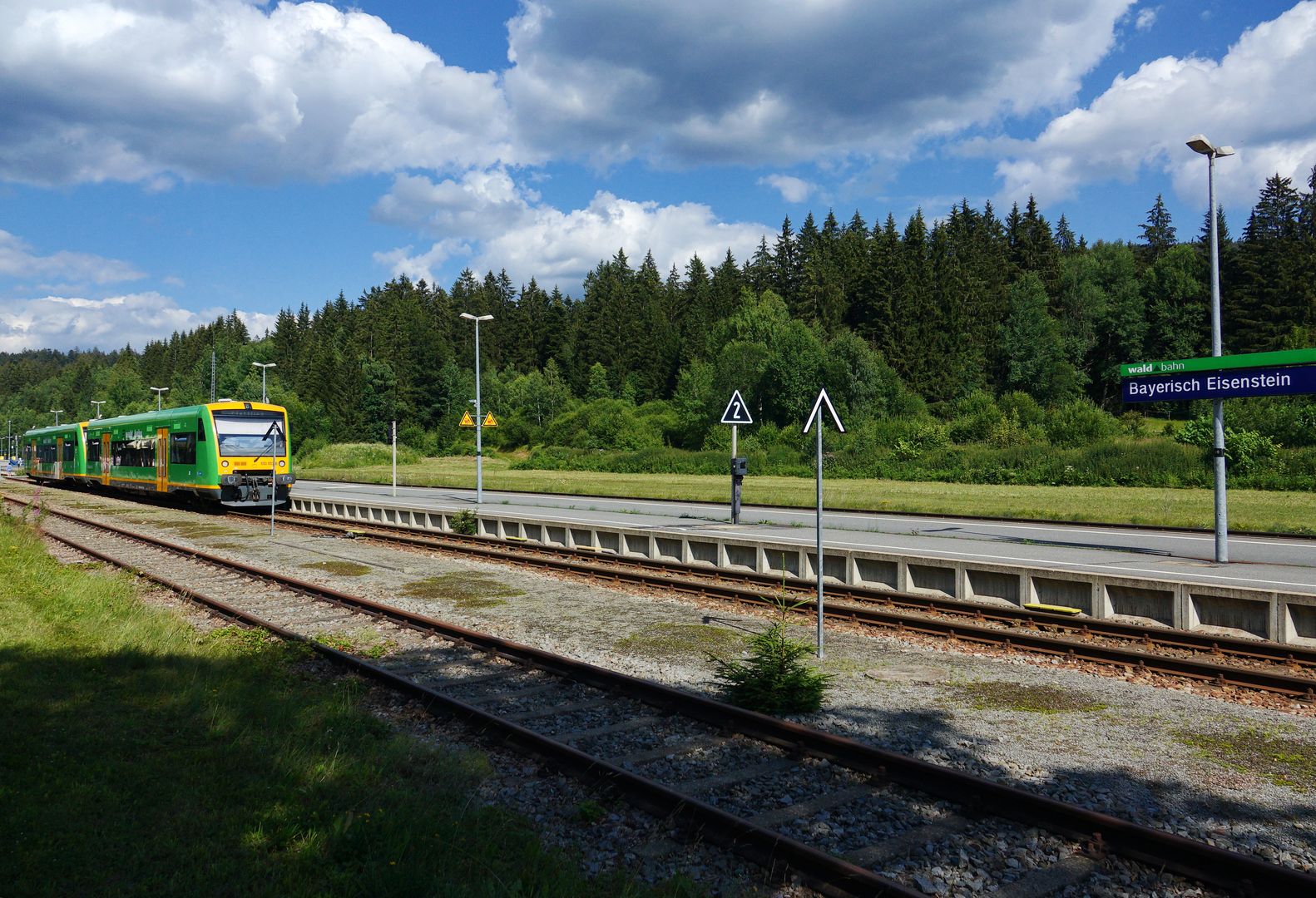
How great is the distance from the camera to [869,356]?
6406cm

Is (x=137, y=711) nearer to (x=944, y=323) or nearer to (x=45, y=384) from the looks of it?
(x=944, y=323)

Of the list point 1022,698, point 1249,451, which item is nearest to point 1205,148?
point 1022,698

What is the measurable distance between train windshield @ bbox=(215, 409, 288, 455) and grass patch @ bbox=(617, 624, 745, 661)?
2038 centimetres

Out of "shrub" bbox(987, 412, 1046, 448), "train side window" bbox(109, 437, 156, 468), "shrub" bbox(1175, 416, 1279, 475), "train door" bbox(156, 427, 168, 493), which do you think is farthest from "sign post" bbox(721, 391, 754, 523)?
"shrub" bbox(987, 412, 1046, 448)

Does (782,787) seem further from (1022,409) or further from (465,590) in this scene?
(1022,409)

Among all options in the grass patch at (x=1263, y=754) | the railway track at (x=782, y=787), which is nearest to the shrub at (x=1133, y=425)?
the grass patch at (x=1263, y=754)

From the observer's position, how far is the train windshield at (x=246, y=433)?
2909 centimetres

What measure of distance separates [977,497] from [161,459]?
97.1ft

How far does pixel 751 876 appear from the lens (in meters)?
5.23

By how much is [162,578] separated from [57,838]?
1246cm

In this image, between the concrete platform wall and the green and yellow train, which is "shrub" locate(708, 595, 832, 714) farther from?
the green and yellow train

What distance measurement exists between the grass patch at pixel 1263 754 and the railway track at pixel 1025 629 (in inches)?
Answer: 64.2

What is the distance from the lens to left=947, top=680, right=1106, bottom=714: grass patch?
8.64 meters

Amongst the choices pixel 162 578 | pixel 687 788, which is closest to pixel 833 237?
pixel 162 578
